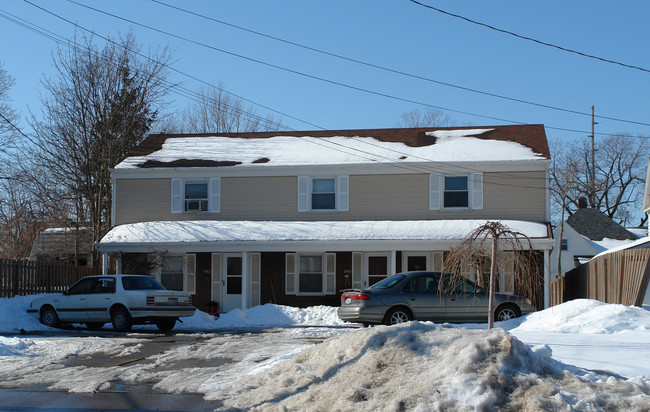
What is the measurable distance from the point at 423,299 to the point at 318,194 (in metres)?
9.68

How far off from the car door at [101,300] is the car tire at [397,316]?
23.6ft

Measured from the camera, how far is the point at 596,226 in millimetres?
50312

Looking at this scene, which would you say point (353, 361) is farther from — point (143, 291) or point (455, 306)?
point (143, 291)

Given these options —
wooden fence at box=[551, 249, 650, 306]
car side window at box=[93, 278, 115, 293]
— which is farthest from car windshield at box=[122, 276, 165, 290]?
wooden fence at box=[551, 249, 650, 306]

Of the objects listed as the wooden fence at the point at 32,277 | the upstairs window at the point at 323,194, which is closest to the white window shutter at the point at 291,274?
the upstairs window at the point at 323,194

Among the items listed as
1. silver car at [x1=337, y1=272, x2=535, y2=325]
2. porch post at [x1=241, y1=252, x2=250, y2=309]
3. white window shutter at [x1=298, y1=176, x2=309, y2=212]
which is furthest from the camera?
white window shutter at [x1=298, y1=176, x2=309, y2=212]

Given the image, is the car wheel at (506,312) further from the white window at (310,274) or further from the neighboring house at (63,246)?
the neighboring house at (63,246)

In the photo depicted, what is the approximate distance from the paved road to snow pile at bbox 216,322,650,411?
927 millimetres

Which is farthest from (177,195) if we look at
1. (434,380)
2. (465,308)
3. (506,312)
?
(434,380)

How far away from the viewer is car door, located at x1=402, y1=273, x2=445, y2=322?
17828 millimetres

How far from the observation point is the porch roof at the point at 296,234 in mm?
23766

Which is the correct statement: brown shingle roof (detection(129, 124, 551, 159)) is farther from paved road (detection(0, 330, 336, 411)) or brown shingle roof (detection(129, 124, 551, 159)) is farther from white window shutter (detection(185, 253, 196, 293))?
paved road (detection(0, 330, 336, 411))

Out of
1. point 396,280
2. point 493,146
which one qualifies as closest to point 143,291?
point 396,280

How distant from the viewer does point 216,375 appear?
10.7 m
